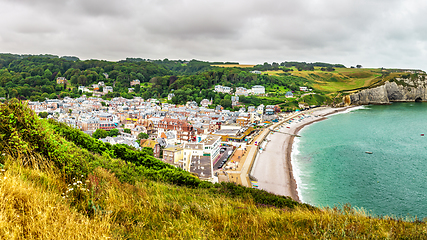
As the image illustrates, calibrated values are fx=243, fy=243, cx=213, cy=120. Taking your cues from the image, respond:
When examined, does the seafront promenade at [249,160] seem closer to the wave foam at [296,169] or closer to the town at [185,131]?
the town at [185,131]

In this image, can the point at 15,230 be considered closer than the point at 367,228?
Yes

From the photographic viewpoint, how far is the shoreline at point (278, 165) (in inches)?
640

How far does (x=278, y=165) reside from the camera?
20.7 meters

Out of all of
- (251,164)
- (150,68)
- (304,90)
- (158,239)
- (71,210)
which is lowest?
(251,164)

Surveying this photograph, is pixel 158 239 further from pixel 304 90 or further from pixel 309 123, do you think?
pixel 304 90

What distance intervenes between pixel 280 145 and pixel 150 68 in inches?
3039

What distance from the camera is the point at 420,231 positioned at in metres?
3.17

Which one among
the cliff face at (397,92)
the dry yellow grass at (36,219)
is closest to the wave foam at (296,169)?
the dry yellow grass at (36,219)

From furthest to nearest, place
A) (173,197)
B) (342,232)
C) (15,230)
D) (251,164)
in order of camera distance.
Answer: (251,164) < (173,197) < (342,232) < (15,230)

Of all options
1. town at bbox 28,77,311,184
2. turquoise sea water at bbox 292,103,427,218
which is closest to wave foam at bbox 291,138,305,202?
turquoise sea water at bbox 292,103,427,218

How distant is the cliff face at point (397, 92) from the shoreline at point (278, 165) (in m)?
47.1

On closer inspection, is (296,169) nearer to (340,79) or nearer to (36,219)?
(36,219)

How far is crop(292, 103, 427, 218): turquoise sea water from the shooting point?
572 inches

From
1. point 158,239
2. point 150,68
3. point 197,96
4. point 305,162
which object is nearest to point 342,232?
point 158,239
